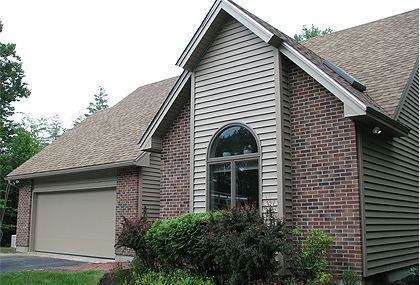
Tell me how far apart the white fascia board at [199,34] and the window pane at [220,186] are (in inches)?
101

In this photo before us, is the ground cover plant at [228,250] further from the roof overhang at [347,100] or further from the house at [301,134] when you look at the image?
the roof overhang at [347,100]

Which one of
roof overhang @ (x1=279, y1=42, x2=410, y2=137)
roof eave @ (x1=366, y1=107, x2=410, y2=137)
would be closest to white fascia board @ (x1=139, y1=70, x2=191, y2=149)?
roof overhang @ (x1=279, y1=42, x2=410, y2=137)

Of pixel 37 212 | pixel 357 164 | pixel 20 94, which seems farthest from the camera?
pixel 20 94

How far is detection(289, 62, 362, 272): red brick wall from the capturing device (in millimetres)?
7984

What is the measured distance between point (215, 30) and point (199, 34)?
0.39 m

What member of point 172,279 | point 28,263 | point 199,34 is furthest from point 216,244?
point 28,263

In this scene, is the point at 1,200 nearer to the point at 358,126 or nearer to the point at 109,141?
the point at 109,141

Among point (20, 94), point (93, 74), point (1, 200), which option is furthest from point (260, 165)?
point (93, 74)

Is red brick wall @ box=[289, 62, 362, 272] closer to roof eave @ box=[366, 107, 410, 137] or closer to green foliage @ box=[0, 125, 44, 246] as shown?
roof eave @ box=[366, 107, 410, 137]

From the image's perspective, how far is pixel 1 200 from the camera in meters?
25.7

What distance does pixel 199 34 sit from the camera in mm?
10055

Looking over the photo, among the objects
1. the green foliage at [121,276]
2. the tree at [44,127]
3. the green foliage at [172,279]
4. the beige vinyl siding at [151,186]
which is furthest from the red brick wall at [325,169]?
the tree at [44,127]

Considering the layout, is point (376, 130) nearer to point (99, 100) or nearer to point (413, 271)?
point (413, 271)

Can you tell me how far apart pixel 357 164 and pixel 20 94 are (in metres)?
28.1
